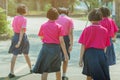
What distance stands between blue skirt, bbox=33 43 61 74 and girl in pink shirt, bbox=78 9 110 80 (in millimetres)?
924

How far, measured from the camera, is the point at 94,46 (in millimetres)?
6941

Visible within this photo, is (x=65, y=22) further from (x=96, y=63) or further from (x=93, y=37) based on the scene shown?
(x=96, y=63)

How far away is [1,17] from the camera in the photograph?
65.3 ft

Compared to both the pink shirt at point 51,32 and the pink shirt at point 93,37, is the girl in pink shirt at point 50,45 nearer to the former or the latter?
the pink shirt at point 51,32

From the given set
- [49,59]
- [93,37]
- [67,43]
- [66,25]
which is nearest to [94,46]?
[93,37]

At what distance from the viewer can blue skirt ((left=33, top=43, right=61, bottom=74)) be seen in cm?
778

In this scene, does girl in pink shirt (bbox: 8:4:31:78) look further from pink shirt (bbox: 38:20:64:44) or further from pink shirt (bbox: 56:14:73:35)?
pink shirt (bbox: 38:20:64:44)

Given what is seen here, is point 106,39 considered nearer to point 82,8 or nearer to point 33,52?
point 33,52

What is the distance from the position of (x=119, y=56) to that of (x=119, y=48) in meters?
2.23

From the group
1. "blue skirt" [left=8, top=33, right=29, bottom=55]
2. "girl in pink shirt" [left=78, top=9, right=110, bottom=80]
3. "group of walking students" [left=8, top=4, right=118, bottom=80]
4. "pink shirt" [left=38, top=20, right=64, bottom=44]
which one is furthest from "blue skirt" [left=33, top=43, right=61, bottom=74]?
"blue skirt" [left=8, top=33, right=29, bottom=55]

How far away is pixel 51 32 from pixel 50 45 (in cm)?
25

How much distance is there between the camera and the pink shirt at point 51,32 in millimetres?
7664

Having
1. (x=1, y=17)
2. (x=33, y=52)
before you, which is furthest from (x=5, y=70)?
(x=1, y=17)

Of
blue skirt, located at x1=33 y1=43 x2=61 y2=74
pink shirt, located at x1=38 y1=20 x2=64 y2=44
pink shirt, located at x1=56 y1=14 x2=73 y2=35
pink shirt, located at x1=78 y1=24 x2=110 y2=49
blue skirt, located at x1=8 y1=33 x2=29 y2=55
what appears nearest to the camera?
pink shirt, located at x1=78 y1=24 x2=110 y2=49
